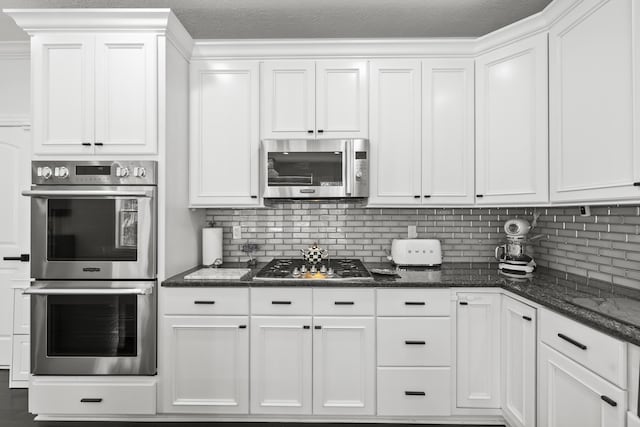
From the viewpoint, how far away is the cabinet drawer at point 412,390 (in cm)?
221

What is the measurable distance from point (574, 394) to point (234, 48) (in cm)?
289

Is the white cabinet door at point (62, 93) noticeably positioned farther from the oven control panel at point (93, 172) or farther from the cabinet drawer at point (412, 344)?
the cabinet drawer at point (412, 344)

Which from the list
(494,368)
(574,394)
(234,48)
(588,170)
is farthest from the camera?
(234,48)

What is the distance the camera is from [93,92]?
2.24 metres

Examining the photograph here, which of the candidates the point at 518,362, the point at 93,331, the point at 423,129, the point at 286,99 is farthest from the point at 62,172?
the point at 518,362

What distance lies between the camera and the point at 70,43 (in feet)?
7.32

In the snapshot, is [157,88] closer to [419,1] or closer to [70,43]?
[70,43]

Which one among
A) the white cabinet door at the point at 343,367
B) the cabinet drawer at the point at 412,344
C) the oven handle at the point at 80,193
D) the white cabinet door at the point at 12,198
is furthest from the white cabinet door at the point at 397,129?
the white cabinet door at the point at 12,198

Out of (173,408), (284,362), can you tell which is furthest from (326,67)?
(173,408)

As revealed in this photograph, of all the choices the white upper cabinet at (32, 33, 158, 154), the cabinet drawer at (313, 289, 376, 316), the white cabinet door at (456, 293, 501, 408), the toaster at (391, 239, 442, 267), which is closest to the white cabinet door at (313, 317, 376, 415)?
the cabinet drawer at (313, 289, 376, 316)

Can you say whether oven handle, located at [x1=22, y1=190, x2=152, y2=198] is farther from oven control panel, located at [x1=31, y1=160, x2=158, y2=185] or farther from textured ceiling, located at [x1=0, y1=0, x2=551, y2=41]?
textured ceiling, located at [x1=0, y1=0, x2=551, y2=41]

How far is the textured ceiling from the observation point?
2289 mm

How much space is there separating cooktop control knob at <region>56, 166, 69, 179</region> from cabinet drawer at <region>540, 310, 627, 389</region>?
287cm

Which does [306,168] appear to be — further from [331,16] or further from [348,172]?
[331,16]
